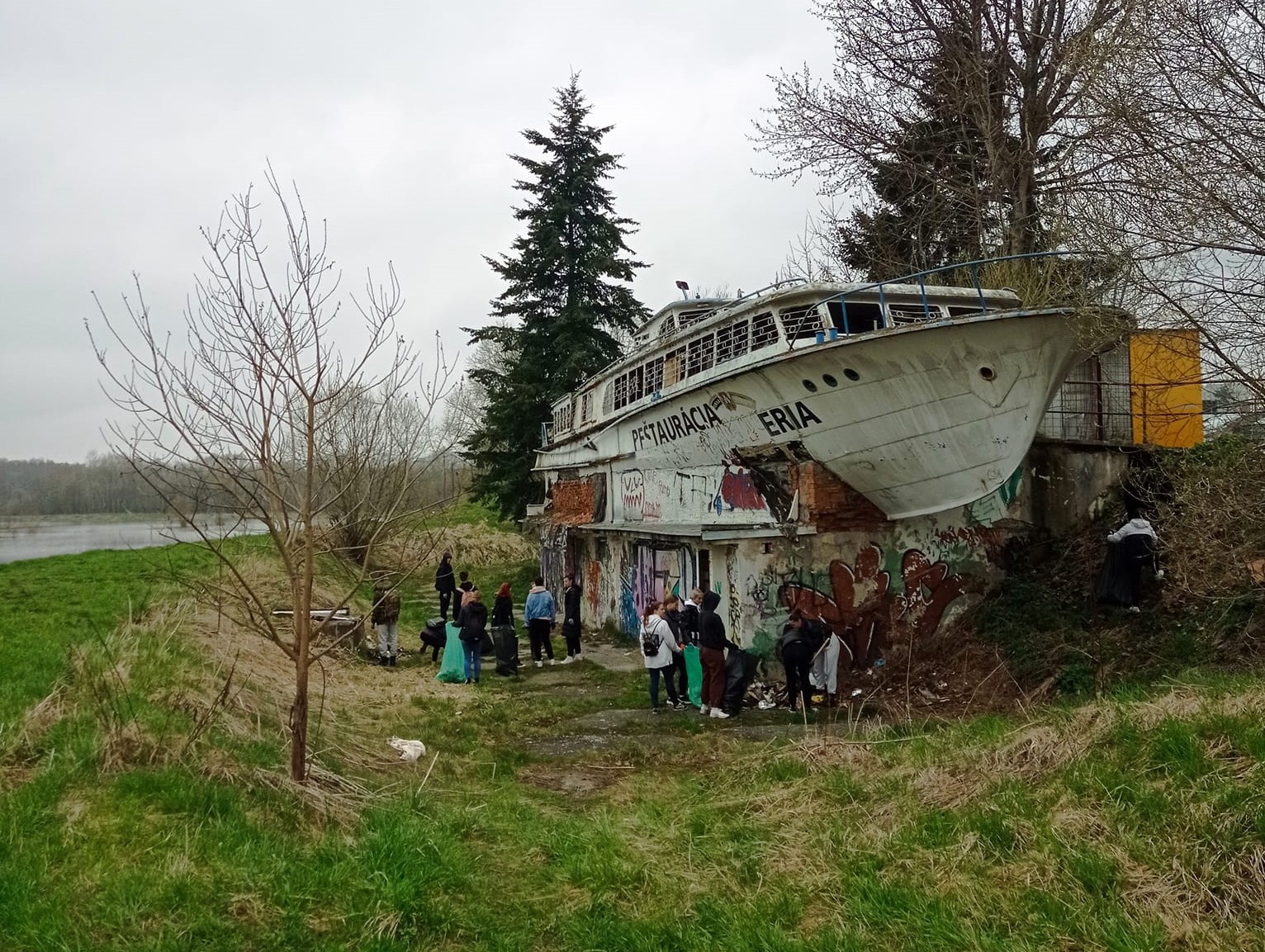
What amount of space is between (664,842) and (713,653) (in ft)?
16.7

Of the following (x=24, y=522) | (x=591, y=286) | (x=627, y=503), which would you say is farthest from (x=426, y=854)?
(x=24, y=522)

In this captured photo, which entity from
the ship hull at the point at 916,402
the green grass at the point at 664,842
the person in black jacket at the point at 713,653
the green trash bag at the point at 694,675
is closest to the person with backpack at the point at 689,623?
the green trash bag at the point at 694,675

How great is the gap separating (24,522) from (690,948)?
4421 cm

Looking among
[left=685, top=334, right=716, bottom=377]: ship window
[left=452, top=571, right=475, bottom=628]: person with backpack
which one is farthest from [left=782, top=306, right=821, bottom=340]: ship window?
[left=452, top=571, right=475, bottom=628]: person with backpack

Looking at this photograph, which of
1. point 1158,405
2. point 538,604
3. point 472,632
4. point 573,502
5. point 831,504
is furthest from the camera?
point 573,502

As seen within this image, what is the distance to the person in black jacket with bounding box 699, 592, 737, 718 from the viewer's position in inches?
430

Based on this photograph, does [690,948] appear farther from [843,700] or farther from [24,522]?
[24,522]

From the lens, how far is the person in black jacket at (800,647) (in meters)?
10.8

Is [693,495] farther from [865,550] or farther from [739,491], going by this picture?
[865,550]

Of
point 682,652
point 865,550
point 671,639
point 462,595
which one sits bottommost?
point 682,652

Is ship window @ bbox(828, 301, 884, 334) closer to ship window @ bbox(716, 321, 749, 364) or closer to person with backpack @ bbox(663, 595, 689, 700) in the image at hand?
ship window @ bbox(716, 321, 749, 364)

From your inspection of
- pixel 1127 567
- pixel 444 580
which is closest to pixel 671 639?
pixel 1127 567

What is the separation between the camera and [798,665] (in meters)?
10.9

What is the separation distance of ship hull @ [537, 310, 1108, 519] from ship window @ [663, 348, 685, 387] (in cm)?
196
